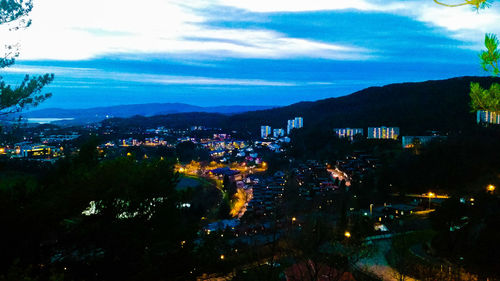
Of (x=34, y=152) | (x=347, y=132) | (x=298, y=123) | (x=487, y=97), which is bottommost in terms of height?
(x=34, y=152)

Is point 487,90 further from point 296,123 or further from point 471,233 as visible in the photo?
point 296,123

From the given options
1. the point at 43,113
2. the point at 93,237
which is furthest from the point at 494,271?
the point at 43,113

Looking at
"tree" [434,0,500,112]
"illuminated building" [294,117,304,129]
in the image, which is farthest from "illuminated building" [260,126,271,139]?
"tree" [434,0,500,112]

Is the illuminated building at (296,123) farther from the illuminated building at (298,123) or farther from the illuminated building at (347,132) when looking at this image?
the illuminated building at (347,132)

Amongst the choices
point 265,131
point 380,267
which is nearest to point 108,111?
point 265,131

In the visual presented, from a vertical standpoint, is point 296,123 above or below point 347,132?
above

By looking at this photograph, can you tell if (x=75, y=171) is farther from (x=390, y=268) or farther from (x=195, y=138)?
(x=195, y=138)

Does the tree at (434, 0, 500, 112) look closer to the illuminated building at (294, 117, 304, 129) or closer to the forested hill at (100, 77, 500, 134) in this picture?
the forested hill at (100, 77, 500, 134)
